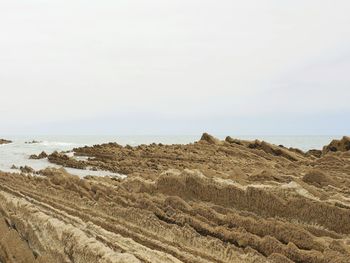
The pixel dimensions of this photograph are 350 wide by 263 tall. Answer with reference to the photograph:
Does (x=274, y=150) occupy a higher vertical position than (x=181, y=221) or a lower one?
higher

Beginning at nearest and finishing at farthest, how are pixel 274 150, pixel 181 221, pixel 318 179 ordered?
pixel 181 221 → pixel 318 179 → pixel 274 150

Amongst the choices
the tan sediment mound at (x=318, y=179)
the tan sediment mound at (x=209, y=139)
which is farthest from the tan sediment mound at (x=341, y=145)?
the tan sediment mound at (x=318, y=179)

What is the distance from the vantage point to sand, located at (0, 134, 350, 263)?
193 inches

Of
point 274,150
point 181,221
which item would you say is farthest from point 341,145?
point 181,221

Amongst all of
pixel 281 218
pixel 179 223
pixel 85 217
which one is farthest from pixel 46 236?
pixel 281 218

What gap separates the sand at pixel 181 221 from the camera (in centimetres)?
489

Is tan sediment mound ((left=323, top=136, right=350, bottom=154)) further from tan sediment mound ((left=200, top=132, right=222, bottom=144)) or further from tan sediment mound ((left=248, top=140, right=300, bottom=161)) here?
tan sediment mound ((left=200, top=132, right=222, bottom=144))

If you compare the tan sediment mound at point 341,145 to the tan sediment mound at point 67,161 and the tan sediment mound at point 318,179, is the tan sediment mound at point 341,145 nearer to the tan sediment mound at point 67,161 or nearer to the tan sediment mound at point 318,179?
the tan sediment mound at point 318,179

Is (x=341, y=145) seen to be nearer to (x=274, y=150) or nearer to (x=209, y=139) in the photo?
(x=274, y=150)

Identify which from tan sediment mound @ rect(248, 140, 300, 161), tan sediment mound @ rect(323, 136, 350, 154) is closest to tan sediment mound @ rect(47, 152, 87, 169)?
tan sediment mound @ rect(248, 140, 300, 161)

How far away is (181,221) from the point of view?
6066 millimetres

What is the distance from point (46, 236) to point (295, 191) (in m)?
4.06

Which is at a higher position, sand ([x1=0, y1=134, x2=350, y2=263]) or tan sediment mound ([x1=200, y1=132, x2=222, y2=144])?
tan sediment mound ([x1=200, y1=132, x2=222, y2=144])

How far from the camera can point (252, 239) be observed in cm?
503
